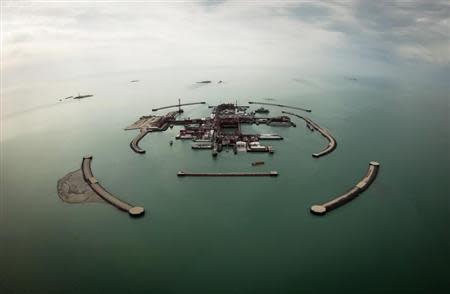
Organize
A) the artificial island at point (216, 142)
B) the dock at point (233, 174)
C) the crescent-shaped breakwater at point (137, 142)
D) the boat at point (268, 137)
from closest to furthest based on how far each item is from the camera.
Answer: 1. the artificial island at point (216, 142)
2. the dock at point (233, 174)
3. the crescent-shaped breakwater at point (137, 142)
4. the boat at point (268, 137)

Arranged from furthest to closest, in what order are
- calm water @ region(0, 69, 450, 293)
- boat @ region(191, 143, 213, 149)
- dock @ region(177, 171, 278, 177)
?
boat @ region(191, 143, 213, 149), dock @ region(177, 171, 278, 177), calm water @ region(0, 69, 450, 293)

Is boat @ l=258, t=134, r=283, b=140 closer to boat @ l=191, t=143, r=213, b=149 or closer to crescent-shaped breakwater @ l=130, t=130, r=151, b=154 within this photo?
boat @ l=191, t=143, r=213, b=149

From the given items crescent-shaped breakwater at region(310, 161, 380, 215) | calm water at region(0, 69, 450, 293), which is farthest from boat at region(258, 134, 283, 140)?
crescent-shaped breakwater at region(310, 161, 380, 215)

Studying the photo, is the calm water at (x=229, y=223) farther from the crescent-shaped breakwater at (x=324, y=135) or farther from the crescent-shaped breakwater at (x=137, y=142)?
the crescent-shaped breakwater at (x=324, y=135)

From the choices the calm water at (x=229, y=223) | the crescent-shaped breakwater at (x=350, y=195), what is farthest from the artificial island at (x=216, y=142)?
the calm water at (x=229, y=223)

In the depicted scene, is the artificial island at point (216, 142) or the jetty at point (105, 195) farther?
the artificial island at point (216, 142)

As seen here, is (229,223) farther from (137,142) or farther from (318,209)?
(137,142)

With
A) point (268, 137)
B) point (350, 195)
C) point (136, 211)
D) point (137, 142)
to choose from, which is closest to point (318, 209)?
point (350, 195)
